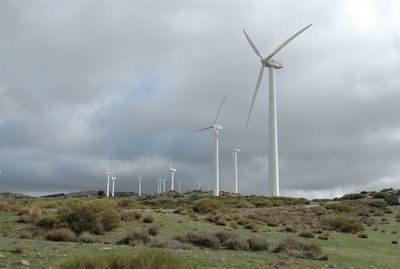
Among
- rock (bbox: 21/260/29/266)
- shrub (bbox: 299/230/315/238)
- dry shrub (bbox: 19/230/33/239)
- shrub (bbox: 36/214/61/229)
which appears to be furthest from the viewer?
shrub (bbox: 299/230/315/238)

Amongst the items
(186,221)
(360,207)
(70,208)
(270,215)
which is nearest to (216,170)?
(360,207)

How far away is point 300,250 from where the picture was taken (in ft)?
91.4

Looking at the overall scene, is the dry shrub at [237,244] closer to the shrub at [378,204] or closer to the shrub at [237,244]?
the shrub at [237,244]

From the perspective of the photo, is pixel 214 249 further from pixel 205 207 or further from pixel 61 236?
pixel 205 207

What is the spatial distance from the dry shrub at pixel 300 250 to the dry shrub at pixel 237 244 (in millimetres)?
1549

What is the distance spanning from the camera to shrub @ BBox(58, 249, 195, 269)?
44.7 ft

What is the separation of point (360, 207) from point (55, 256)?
6666cm

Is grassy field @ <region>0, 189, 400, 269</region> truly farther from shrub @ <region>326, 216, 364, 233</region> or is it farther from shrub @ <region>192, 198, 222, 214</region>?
shrub @ <region>192, 198, 222, 214</region>

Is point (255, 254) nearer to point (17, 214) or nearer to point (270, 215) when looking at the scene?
point (17, 214)

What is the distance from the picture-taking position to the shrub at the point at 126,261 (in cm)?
1362

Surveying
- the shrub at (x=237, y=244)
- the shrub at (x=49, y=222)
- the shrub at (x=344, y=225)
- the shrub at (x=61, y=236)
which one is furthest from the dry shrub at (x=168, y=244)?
the shrub at (x=344, y=225)

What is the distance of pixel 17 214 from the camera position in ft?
136

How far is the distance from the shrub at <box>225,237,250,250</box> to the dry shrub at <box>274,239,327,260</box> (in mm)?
1562

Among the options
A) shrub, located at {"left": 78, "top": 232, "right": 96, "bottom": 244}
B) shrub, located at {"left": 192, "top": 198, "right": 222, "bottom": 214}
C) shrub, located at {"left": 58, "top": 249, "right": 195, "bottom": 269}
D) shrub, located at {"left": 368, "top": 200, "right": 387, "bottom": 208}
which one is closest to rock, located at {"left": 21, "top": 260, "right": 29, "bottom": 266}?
shrub, located at {"left": 58, "top": 249, "right": 195, "bottom": 269}
